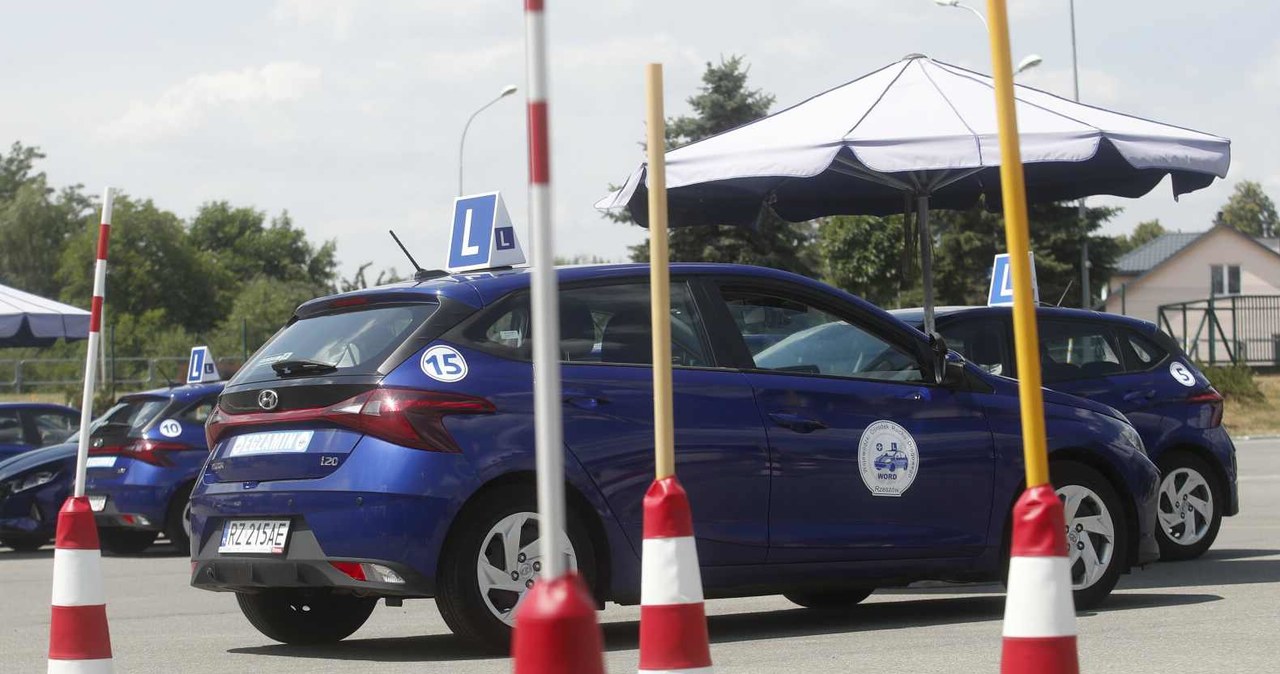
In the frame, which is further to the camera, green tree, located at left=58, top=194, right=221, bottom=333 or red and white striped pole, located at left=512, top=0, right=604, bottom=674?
green tree, located at left=58, top=194, right=221, bottom=333

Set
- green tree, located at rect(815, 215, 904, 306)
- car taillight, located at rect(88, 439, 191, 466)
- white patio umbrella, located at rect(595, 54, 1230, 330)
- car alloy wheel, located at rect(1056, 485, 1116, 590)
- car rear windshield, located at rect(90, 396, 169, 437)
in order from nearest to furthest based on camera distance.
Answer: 1. car alloy wheel, located at rect(1056, 485, 1116, 590)
2. white patio umbrella, located at rect(595, 54, 1230, 330)
3. car taillight, located at rect(88, 439, 191, 466)
4. car rear windshield, located at rect(90, 396, 169, 437)
5. green tree, located at rect(815, 215, 904, 306)

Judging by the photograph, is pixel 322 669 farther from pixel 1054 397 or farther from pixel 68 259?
pixel 68 259

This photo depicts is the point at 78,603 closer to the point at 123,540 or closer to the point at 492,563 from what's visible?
the point at 492,563

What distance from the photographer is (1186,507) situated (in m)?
12.0

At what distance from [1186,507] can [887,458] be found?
4.50m

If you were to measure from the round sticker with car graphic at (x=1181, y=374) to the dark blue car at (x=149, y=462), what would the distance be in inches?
319

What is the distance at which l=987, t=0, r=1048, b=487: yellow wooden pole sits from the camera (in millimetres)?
4039

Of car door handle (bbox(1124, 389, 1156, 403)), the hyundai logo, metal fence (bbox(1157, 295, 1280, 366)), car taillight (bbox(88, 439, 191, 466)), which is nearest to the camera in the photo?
the hyundai logo

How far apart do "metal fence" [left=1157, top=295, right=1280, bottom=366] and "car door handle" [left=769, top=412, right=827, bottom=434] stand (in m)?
31.3

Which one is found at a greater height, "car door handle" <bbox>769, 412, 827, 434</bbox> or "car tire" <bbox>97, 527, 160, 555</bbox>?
"car door handle" <bbox>769, 412, 827, 434</bbox>

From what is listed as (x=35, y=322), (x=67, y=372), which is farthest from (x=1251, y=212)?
(x=35, y=322)

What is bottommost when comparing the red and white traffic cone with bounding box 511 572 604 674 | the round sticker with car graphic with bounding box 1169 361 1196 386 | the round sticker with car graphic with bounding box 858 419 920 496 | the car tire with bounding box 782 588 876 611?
the car tire with bounding box 782 588 876 611

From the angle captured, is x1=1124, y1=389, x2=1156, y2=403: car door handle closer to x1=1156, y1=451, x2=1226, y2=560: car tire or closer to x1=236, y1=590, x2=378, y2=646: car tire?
x1=1156, y1=451, x2=1226, y2=560: car tire

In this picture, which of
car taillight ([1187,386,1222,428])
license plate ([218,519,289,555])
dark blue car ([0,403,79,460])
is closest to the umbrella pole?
car taillight ([1187,386,1222,428])
